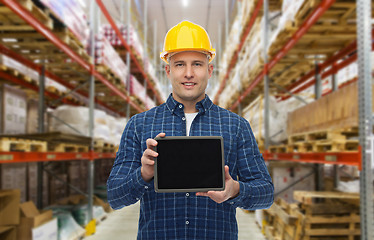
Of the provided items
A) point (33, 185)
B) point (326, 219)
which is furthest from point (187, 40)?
point (33, 185)

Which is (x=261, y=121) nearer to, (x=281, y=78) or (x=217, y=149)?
(x=281, y=78)

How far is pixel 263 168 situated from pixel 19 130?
4.91 meters

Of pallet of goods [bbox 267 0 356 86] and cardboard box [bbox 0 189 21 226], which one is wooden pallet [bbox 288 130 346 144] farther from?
cardboard box [bbox 0 189 21 226]

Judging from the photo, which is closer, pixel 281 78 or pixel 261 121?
pixel 261 121

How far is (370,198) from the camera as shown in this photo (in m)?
2.58

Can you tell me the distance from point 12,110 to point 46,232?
2026mm

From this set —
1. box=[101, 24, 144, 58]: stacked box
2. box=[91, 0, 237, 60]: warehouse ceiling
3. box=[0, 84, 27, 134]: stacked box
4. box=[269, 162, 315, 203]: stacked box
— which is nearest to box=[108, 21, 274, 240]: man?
box=[0, 84, 27, 134]: stacked box

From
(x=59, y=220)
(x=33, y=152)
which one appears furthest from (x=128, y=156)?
(x=59, y=220)

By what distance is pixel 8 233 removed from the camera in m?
3.99

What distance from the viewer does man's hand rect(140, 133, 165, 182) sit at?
1121 mm

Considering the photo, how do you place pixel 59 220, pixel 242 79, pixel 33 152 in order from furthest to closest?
pixel 242 79 < pixel 59 220 < pixel 33 152

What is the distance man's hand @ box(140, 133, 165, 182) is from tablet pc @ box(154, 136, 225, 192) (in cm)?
2

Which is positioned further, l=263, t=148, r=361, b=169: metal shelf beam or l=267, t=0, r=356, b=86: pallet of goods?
l=267, t=0, r=356, b=86: pallet of goods

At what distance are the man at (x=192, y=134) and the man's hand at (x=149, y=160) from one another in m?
0.11
